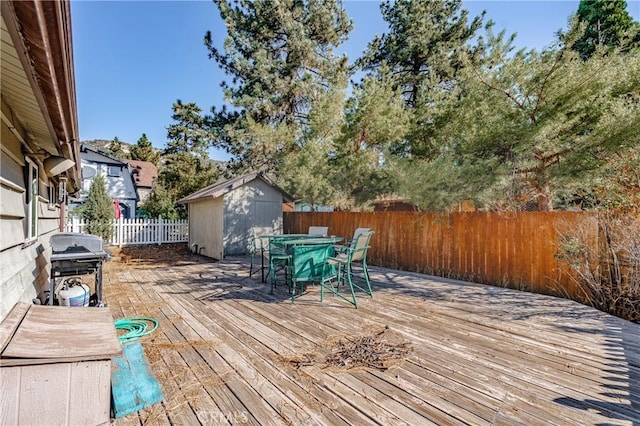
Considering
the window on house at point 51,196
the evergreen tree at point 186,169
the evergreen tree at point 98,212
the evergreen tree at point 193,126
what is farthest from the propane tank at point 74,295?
the evergreen tree at point 193,126

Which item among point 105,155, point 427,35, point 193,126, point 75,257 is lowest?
point 75,257

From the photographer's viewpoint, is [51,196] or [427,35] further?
[427,35]

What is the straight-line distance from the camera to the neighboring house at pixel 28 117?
117 cm

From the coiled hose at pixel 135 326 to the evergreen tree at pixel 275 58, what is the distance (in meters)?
8.11

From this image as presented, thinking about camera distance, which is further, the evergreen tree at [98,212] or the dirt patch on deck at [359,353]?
the evergreen tree at [98,212]

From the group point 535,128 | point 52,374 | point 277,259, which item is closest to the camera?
point 52,374

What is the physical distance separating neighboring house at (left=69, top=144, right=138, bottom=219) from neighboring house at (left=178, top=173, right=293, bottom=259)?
9.44m

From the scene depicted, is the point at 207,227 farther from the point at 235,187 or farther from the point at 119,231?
the point at 119,231

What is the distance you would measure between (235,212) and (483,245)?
707 centimetres

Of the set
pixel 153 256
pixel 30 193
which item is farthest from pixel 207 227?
pixel 30 193

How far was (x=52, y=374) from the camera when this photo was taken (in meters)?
1.66

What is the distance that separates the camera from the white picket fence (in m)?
11.5

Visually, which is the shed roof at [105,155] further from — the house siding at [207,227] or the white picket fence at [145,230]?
the house siding at [207,227]

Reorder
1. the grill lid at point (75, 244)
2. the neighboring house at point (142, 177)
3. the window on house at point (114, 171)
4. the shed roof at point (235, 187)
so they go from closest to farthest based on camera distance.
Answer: the grill lid at point (75, 244) → the shed roof at point (235, 187) → the window on house at point (114, 171) → the neighboring house at point (142, 177)
